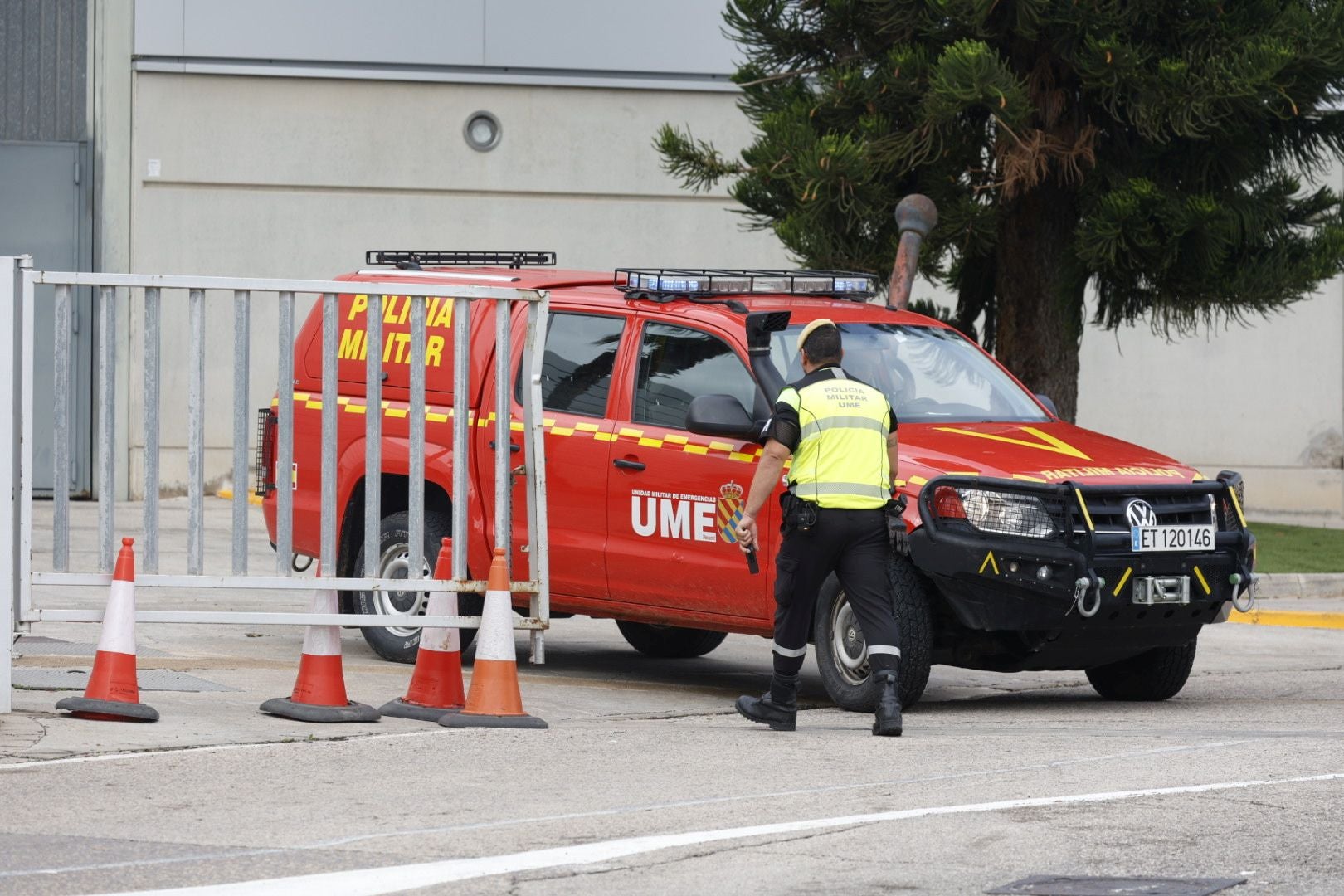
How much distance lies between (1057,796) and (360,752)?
255cm

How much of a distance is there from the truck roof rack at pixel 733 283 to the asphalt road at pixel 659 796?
6.40 feet

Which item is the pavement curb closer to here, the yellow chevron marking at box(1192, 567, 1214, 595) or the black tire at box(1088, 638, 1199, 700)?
the black tire at box(1088, 638, 1199, 700)

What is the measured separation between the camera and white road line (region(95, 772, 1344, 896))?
5.36m

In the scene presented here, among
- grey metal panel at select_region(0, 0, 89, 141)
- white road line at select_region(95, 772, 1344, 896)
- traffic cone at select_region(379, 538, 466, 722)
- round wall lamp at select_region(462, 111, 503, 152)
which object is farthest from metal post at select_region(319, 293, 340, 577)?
grey metal panel at select_region(0, 0, 89, 141)

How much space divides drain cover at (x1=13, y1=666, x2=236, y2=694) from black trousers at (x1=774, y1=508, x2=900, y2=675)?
8.38 feet

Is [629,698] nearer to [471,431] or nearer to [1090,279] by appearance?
[471,431]

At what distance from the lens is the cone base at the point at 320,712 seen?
8344 millimetres

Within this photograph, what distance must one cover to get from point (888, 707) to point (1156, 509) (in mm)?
1610

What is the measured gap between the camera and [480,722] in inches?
329

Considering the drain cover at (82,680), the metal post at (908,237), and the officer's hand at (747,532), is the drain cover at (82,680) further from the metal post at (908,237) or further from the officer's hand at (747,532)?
the metal post at (908,237)

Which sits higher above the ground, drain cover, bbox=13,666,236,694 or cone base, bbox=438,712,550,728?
drain cover, bbox=13,666,236,694

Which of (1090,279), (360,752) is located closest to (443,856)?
(360,752)

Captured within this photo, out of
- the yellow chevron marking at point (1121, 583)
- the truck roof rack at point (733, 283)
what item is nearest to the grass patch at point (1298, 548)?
the truck roof rack at point (733, 283)

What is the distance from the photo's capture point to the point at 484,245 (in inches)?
826
